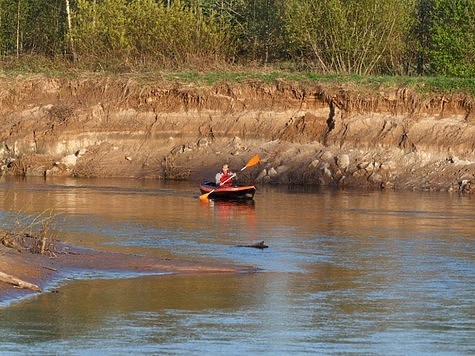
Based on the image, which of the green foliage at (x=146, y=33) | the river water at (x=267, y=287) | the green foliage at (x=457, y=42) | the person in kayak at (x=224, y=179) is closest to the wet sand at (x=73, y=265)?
the river water at (x=267, y=287)

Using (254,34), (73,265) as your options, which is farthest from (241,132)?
(73,265)

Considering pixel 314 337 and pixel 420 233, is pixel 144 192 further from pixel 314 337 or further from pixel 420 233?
pixel 314 337

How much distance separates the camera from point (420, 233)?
26062 mm

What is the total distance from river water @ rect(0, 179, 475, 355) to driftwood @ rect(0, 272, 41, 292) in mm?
201

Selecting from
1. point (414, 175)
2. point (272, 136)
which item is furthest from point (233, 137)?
point (414, 175)

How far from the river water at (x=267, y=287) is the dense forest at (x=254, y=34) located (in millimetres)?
16125

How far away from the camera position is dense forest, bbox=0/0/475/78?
153 ft

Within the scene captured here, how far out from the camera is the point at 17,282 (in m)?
16.6

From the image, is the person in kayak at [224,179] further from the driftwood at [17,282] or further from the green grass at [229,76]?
the driftwood at [17,282]

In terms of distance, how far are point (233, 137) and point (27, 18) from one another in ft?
60.9

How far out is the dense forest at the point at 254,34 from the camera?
46.6m

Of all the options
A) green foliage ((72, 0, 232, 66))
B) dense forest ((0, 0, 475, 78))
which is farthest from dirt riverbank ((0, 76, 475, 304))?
green foliage ((72, 0, 232, 66))

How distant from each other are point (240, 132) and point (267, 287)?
25391 millimetres

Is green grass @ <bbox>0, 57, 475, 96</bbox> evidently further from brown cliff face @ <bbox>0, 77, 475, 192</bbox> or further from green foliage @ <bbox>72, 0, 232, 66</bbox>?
green foliage @ <bbox>72, 0, 232, 66</bbox>
